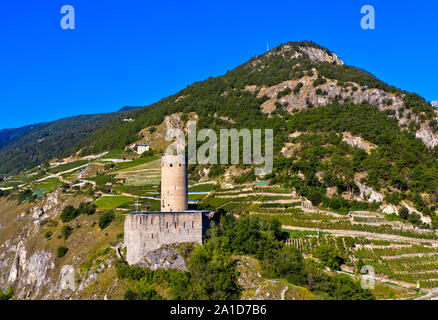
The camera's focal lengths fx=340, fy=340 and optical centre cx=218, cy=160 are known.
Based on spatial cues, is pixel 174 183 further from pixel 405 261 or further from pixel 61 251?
pixel 405 261

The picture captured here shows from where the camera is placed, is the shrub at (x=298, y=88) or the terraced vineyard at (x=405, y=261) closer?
the terraced vineyard at (x=405, y=261)

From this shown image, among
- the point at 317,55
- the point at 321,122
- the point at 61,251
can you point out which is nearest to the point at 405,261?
the point at 61,251

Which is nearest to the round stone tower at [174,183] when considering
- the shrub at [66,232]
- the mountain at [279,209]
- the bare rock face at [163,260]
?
the mountain at [279,209]

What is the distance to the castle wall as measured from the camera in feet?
98.5

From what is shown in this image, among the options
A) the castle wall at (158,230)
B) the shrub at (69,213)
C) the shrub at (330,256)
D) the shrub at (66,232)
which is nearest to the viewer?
the castle wall at (158,230)

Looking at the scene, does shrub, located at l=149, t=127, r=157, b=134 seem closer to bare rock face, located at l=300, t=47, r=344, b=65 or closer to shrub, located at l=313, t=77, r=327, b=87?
shrub, located at l=313, t=77, r=327, b=87

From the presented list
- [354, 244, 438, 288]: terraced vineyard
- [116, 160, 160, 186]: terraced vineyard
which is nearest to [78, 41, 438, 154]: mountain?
[116, 160, 160, 186]: terraced vineyard

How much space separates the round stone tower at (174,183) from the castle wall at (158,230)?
3.10 meters

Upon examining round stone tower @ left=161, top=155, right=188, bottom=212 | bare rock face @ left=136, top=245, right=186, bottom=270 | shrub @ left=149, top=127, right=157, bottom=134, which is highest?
shrub @ left=149, top=127, right=157, bottom=134

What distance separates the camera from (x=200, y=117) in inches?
4422

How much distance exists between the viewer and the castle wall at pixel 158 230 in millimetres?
30031

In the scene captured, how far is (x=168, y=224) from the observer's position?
30.8 metres

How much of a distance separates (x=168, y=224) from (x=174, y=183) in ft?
15.2

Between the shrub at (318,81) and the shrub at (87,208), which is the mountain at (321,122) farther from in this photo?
the shrub at (87,208)
